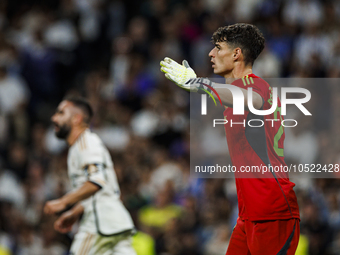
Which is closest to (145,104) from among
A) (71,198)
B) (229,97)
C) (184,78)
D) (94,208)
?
(94,208)

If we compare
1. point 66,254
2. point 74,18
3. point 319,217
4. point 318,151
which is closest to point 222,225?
point 319,217

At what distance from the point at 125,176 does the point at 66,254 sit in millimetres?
1771

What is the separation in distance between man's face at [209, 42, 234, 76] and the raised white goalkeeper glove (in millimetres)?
293

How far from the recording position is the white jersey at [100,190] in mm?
5641

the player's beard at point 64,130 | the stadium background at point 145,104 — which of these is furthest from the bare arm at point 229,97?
the stadium background at point 145,104

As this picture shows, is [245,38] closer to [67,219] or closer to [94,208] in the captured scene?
[94,208]

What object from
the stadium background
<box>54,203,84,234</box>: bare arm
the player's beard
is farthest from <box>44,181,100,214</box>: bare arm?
the stadium background

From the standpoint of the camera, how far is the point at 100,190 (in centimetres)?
567

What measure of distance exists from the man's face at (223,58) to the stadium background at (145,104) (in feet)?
13.7

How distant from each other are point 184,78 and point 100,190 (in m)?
1.97

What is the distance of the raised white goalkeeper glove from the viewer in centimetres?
414

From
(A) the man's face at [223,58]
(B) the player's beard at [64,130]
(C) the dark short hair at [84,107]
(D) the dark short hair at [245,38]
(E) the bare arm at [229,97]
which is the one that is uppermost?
(D) the dark short hair at [245,38]

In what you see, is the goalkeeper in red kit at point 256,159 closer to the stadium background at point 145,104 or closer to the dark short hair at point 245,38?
the dark short hair at point 245,38

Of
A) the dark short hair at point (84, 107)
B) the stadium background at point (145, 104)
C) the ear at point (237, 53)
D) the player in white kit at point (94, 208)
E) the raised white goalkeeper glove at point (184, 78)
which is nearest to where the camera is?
the raised white goalkeeper glove at point (184, 78)
